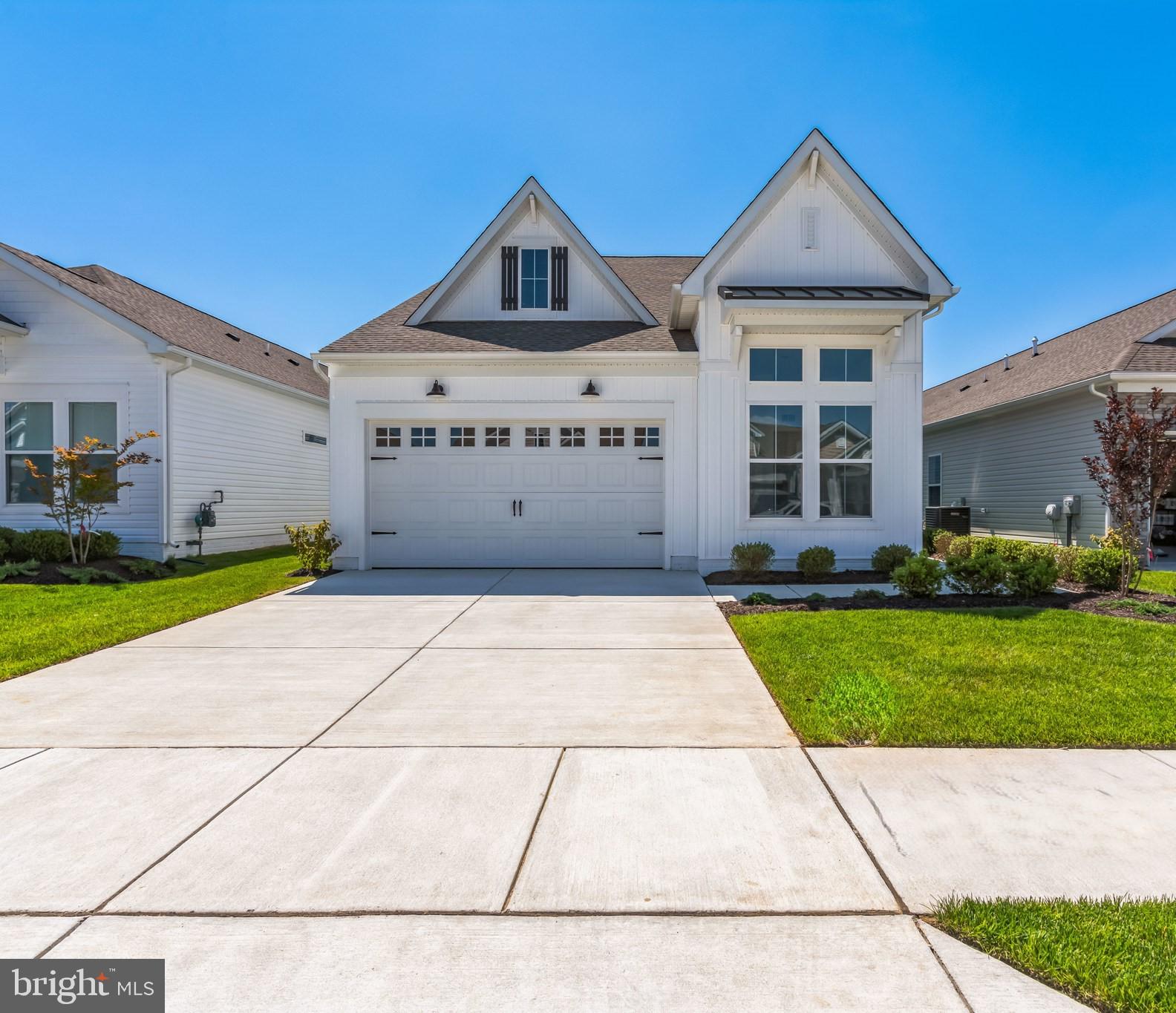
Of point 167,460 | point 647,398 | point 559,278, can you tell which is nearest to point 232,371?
point 167,460

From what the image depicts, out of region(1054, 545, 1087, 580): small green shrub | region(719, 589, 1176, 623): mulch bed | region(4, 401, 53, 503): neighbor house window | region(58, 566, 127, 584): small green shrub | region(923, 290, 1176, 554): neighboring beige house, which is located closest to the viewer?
region(719, 589, 1176, 623): mulch bed

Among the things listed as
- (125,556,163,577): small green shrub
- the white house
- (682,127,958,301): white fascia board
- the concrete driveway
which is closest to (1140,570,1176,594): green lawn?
the white house

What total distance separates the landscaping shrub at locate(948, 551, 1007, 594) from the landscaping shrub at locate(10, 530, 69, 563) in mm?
13991

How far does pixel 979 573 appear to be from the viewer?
820cm

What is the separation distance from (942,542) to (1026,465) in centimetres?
386

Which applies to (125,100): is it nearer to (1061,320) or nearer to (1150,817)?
(1150,817)

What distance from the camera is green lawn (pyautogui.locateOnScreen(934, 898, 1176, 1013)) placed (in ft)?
6.29

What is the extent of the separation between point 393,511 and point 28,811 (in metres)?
8.77

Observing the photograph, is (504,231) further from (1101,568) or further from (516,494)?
(1101,568)

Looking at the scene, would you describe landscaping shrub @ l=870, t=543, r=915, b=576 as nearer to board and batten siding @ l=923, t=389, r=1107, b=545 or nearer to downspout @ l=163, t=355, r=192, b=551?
board and batten siding @ l=923, t=389, r=1107, b=545

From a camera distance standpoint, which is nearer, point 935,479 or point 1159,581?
point 1159,581

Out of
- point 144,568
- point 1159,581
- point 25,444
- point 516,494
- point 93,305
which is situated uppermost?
point 93,305

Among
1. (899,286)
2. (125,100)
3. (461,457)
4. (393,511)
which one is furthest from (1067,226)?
(125,100)

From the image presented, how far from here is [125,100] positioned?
36.6 ft
